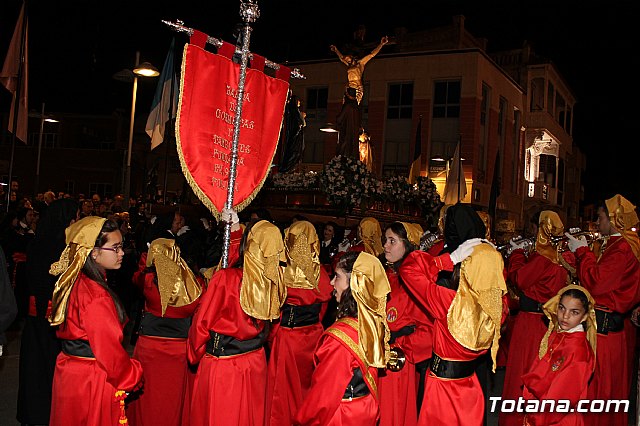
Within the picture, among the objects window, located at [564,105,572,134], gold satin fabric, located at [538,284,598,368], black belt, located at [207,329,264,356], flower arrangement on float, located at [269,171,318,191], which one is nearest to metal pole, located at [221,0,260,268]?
black belt, located at [207,329,264,356]

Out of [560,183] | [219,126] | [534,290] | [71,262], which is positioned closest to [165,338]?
[71,262]

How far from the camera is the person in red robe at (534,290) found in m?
6.92

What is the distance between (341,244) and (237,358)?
18.0 ft

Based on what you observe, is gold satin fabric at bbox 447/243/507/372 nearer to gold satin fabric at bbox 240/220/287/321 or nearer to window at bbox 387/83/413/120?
gold satin fabric at bbox 240/220/287/321

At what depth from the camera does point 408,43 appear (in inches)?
1422

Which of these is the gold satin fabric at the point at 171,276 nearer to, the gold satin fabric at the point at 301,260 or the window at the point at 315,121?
the gold satin fabric at the point at 301,260

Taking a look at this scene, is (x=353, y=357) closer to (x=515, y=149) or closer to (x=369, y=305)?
(x=369, y=305)

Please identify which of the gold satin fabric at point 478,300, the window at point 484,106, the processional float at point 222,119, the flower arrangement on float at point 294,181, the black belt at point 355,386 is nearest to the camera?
the black belt at point 355,386

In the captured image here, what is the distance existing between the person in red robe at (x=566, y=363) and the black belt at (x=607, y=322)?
150cm

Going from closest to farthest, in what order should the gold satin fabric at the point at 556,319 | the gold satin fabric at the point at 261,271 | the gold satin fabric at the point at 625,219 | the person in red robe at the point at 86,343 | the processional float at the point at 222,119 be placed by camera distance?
the person in red robe at the point at 86,343, the gold satin fabric at the point at 261,271, the gold satin fabric at the point at 556,319, the processional float at the point at 222,119, the gold satin fabric at the point at 625,219

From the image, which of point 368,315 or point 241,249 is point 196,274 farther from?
point 368,315

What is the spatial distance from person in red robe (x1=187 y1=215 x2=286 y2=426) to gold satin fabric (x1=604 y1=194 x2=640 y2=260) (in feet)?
13.1

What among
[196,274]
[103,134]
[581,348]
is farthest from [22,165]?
[581,348]

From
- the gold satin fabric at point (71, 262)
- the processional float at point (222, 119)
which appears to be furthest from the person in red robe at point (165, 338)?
the gold satin fabric at point (71, 262)
